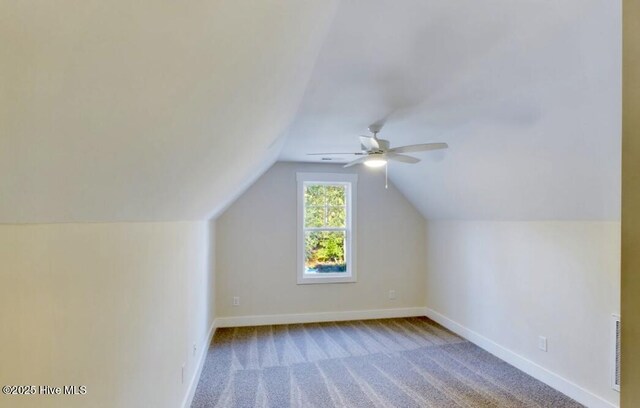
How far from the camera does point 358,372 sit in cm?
335

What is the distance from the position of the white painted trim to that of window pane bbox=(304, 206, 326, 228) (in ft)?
4.23

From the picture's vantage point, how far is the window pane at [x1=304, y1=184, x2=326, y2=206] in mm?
5113

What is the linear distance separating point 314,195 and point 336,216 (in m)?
0.46

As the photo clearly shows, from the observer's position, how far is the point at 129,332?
1.47 metres

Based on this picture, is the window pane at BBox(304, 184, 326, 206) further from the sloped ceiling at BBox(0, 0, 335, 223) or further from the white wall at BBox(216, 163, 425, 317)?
the sloped ceiling at BBox(0, 0, 335, 223)

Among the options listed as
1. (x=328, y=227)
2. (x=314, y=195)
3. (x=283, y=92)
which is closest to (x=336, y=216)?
(x=328, y=227)

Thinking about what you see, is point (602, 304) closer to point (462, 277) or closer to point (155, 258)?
point (462, 277)

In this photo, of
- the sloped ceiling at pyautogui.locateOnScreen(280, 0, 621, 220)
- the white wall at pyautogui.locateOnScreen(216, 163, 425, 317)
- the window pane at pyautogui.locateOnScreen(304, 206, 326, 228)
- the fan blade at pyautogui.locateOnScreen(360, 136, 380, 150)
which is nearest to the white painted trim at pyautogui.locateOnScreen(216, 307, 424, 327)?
the white wall at pyautogui.locateOnScreen(216, 163, 425, 317)

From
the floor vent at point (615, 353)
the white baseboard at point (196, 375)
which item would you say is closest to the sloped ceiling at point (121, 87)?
the white baseboard at point (196, 375)

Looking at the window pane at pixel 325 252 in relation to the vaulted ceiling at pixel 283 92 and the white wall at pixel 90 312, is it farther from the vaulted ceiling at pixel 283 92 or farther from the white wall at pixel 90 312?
the white wall at pixel 90 312

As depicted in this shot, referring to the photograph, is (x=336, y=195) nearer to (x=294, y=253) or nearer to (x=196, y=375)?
(x=294, y=253)

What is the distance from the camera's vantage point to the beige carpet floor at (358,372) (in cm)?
284

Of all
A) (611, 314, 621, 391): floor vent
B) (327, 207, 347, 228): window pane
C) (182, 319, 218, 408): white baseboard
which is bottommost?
(182, 319, 218, 408): white baseboard

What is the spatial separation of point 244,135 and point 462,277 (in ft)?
12.2
